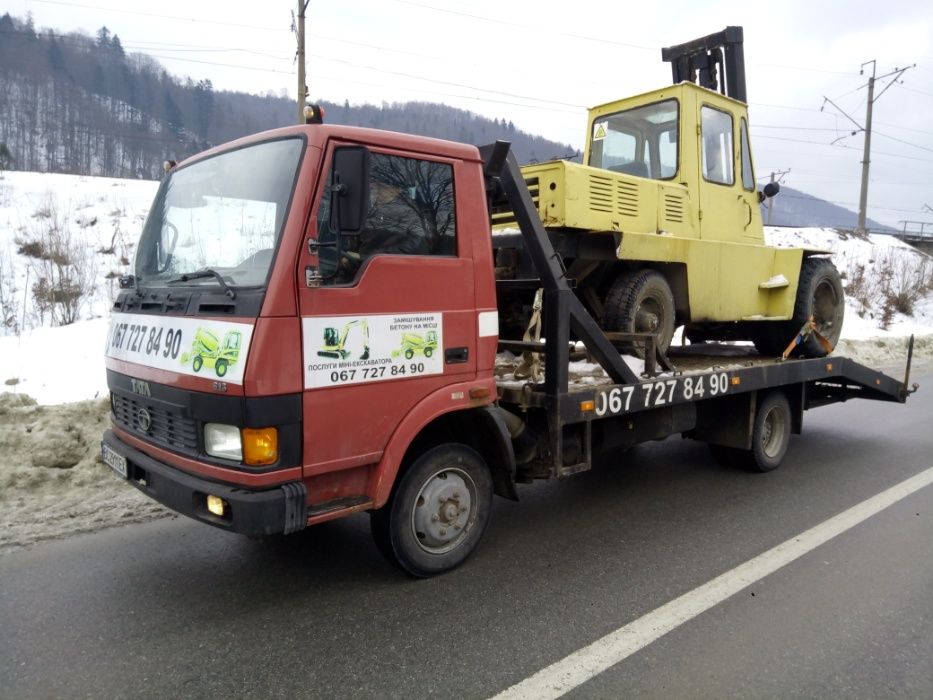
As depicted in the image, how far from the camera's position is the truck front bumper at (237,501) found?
2895 millimetres

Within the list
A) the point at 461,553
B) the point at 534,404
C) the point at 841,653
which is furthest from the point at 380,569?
the point at 841,653

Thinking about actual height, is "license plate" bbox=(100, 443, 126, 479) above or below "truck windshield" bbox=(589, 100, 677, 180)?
below

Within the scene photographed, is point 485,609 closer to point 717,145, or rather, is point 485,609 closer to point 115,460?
point 115,460

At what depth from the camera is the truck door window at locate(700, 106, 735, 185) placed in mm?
5984

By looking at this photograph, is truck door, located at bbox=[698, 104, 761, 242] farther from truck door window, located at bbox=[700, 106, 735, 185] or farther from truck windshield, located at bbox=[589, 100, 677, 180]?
truck windshield, located at bbox=[589, 100, 677, 180]

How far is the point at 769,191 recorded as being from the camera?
259 inches

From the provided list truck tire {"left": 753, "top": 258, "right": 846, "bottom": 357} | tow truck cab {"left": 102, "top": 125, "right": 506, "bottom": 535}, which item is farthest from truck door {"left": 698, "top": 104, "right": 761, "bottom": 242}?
tow truck cab {"left": 102, "top": 125, "right": 506, "bottom": 535}

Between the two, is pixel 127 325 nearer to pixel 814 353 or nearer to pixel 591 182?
pixel 591 182

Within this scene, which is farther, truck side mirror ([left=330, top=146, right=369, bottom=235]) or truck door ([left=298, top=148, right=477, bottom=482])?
truck door ([left=298, top=148, right=477, bottom=482])

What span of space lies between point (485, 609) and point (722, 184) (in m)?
4.66

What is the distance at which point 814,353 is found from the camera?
6.67 metres

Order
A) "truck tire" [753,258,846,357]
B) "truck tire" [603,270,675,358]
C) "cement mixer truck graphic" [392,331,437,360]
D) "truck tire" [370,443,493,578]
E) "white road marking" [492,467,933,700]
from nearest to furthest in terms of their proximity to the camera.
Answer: "white road marking" [492,467,933,700], "cement mixer truck graphic" [392,331,437,360], "truck tire" [370,443,493,578], "truck tire" [603,270,675,358], "truck tire" [753,258,846,357]

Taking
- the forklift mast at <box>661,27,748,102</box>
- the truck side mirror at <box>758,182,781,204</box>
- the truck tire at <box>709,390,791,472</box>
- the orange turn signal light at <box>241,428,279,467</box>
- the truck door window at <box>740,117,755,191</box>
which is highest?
the forklift mast at <box>661,27,748,102</box>

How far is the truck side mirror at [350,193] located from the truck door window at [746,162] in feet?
15.8
